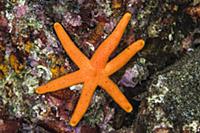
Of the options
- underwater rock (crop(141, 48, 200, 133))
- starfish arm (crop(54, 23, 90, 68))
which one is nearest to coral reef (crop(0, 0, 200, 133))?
underwater rock (crop(141, 48, 200, 133))

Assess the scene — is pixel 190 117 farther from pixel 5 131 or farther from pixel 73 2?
pixel 5 131

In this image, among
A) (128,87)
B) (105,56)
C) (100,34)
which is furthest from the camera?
(128,87)

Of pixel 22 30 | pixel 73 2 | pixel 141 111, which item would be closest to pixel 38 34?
pixel 22 30

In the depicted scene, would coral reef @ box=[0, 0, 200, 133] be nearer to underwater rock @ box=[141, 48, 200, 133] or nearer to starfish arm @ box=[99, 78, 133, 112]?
underwater rock @ box=[141, 48, 200, 133]

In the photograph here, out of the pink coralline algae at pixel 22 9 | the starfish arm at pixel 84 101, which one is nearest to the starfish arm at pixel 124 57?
the starfish arm at pixel 84 101

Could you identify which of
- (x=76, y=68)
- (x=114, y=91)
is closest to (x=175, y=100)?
(x=114, y=91)

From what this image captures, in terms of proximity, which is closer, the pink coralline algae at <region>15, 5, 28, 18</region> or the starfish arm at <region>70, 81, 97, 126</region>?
the starfish arm at <region>70, 81, 97, 126</region>
